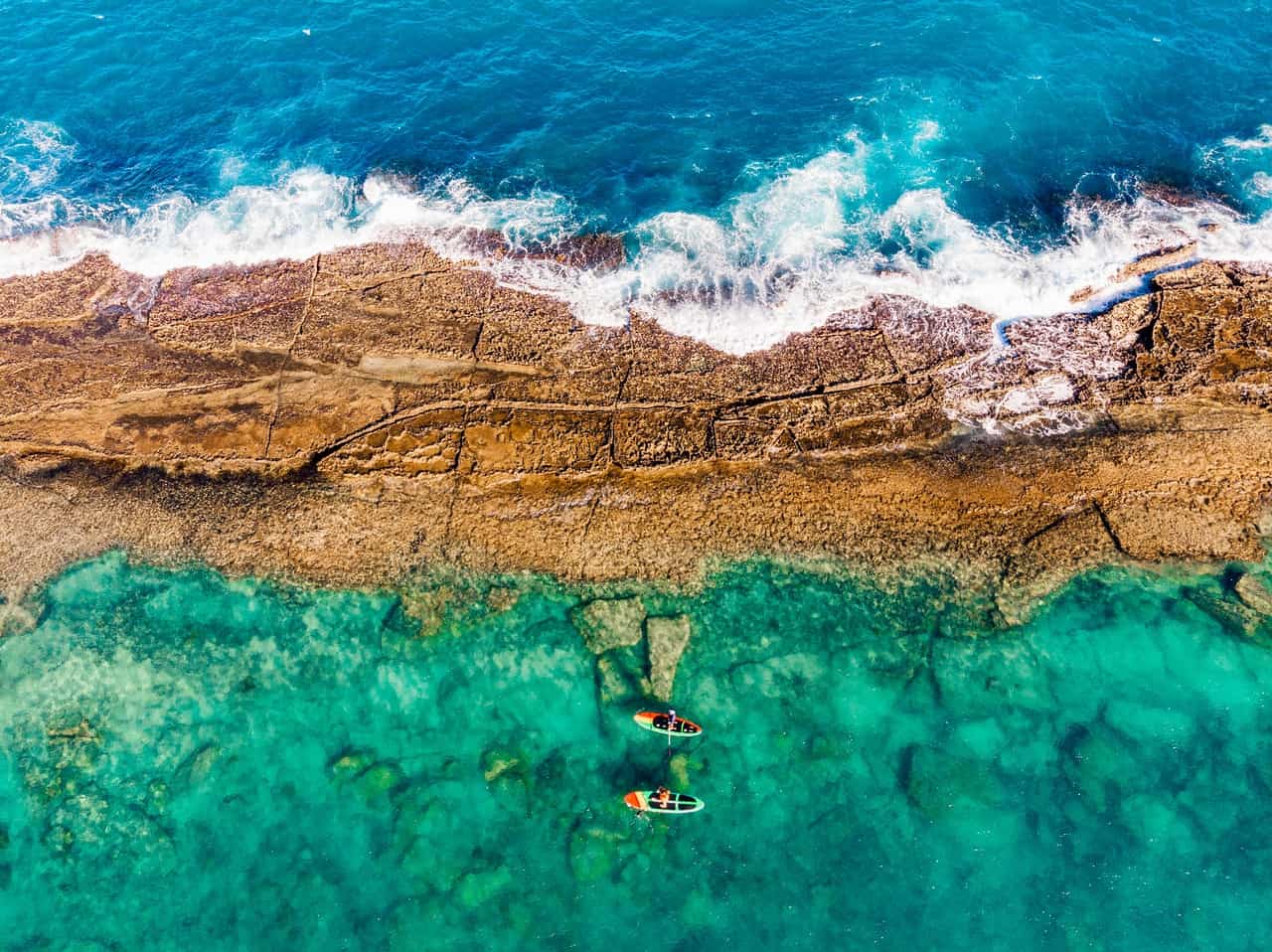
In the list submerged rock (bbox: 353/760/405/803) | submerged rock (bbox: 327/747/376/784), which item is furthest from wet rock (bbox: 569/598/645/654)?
submerged rock (bbox: 327/747/376/784)

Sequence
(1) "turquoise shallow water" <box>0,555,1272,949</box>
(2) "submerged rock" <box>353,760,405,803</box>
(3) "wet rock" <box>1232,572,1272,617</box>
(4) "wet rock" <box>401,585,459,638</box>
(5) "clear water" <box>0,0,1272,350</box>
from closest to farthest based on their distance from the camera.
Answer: (1) "turquoise shallow water" <box>0,555,1272,949</box> → (2) "submerged rock" <box>353,760,405,803</box> → (3) "wet rock" <box>1232,572,1272,617</box> → (4) "wet rock" <box>401,585,459,638</box> → (5) "clear water" <box>0,0,1272,350</box>

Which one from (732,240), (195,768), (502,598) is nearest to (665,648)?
(502,598)

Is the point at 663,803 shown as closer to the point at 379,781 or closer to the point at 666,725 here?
the point at 666,725

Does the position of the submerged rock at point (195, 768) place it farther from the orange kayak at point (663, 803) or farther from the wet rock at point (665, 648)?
the wet rock at point (665, 648)

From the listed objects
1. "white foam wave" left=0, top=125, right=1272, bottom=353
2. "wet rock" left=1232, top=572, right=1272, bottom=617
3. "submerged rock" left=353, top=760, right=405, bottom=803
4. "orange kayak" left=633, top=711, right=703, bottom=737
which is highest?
"white foam wave" left=0, top=125, right=1272, bottom=353

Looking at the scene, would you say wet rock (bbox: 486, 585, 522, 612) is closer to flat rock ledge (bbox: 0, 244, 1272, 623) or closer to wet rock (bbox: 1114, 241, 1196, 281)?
flat rock ledge (bbox: 0, 244, 1272, 623)

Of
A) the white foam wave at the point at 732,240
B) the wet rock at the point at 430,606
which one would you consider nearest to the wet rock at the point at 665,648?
the wet rock at the point at 430,606

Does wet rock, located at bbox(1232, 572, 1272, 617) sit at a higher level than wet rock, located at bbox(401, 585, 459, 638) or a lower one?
higher

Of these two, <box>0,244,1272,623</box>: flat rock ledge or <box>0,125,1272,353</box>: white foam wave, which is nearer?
<box>0,244,1272,623</box>: flat rock ledge
